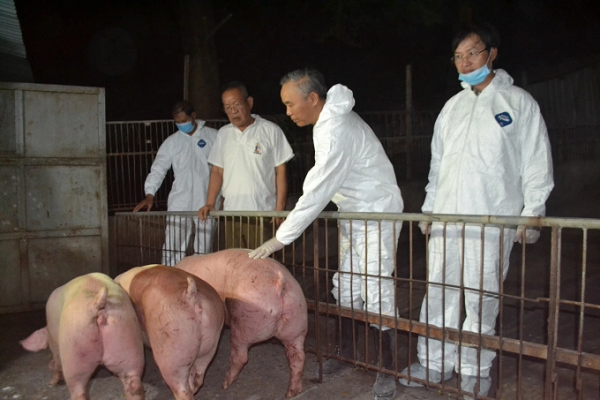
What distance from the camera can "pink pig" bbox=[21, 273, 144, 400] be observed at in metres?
2.78

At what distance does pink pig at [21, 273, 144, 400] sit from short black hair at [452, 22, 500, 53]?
8.10 ft

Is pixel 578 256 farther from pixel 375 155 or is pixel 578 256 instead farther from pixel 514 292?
pixel 375 155

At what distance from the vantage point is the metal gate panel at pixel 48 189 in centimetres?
549

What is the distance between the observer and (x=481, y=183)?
11.1 feet

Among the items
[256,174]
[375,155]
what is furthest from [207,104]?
[375,155]

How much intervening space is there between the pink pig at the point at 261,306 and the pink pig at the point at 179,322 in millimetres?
208

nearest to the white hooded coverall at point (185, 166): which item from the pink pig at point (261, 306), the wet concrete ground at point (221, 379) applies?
the wet concrete ground at point (221, 379)

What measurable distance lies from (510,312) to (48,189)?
460 cm

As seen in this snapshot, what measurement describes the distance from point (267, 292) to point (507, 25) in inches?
735

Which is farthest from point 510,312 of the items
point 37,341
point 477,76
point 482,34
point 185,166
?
point 37,341

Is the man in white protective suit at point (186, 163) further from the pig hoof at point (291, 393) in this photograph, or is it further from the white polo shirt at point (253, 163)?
the pig hoof at point (291, 393)

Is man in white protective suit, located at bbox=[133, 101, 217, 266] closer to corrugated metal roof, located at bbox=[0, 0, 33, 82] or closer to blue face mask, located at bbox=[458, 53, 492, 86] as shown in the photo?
corrugated metal roof, located at bbox=[0, 0, 33, 82]

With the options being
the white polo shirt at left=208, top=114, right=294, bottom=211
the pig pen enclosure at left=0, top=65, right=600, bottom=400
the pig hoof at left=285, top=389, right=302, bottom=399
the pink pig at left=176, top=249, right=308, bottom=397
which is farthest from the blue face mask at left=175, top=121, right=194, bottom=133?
the pig hoof at left=285, top=389, right=302, bottom=399

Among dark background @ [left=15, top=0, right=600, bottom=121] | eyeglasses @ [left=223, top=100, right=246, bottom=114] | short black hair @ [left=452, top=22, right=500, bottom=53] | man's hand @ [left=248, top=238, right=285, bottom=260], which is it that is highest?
dark background @ [left=15, top=0, right=600, bottom=121]
